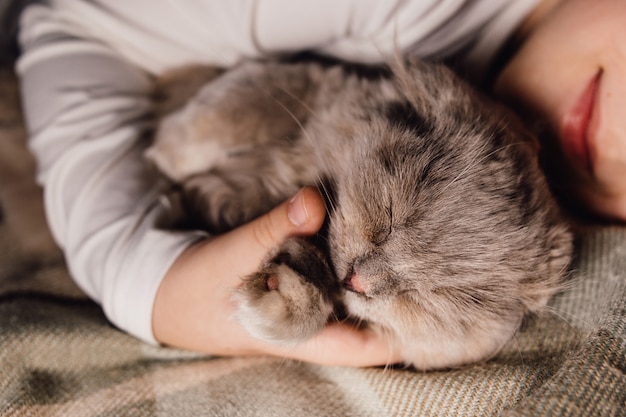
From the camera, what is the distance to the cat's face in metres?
0.76

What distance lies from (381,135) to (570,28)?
621 millimetres

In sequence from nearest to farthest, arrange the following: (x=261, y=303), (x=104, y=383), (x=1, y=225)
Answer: (x=261, y=303) → (x=104, y=383) → (x=1, y=225)

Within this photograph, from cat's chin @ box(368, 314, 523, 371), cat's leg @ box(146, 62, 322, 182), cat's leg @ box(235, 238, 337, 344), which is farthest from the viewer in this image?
cat's leg @ box(146, 62, 322, 182)

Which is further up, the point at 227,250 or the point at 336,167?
the point at 336,167

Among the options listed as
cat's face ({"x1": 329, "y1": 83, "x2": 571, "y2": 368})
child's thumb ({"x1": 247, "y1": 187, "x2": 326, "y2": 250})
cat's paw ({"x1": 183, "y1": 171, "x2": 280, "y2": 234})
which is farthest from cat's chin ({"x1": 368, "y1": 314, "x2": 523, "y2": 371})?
cat's paw ({"x1": 183, "y1": 171, "x2": 280, "y2": 234})

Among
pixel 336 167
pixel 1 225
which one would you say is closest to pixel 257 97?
pixel 336 167

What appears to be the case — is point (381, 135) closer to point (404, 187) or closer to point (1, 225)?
point (404, 187)

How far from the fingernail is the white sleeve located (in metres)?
0.33

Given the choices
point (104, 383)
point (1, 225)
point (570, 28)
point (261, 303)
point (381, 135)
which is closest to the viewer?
point (261, 303)

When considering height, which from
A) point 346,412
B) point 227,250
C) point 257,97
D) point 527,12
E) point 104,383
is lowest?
point 104,383

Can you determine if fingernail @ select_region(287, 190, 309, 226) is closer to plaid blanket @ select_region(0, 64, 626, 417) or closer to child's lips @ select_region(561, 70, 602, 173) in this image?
plaid blanket @ select_region(0, 64, 626, 417)

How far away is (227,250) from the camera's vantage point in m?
0.89

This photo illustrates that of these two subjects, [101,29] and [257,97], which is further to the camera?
[101,29]

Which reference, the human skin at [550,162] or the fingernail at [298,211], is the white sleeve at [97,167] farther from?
the fingernail at [298,211]
